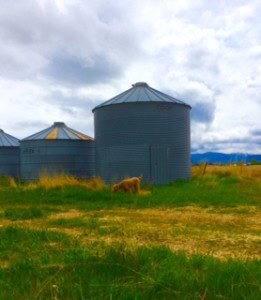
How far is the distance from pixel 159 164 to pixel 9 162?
10934 millimetres

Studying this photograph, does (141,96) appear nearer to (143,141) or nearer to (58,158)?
(143,141)

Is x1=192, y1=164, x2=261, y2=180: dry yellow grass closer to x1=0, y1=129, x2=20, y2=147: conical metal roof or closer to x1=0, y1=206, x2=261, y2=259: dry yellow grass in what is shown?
x1=0, y1=206, x2=261, y2=259: dry yellow grass

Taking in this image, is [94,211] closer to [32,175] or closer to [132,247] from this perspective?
[132,247]

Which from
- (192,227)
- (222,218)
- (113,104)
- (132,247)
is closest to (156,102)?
(113,104)

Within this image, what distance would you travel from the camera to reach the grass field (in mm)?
3723

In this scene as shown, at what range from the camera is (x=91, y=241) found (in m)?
6.05

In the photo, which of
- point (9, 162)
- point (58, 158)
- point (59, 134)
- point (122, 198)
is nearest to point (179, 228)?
point (122, 198)

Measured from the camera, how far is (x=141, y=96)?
58.9ft

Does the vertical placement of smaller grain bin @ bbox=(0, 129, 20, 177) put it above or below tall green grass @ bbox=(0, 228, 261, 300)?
above

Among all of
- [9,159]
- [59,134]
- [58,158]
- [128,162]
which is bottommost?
[128,162]

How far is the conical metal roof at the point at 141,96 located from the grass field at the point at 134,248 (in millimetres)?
6013

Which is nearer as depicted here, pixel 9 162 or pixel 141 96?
pixel 141 96

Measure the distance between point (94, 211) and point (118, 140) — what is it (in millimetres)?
7316

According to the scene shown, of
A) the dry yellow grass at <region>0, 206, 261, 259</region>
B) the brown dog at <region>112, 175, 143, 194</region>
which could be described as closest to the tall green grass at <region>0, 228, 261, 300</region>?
the dry yellow grass at <region>0, 206, 261, 259</region>
